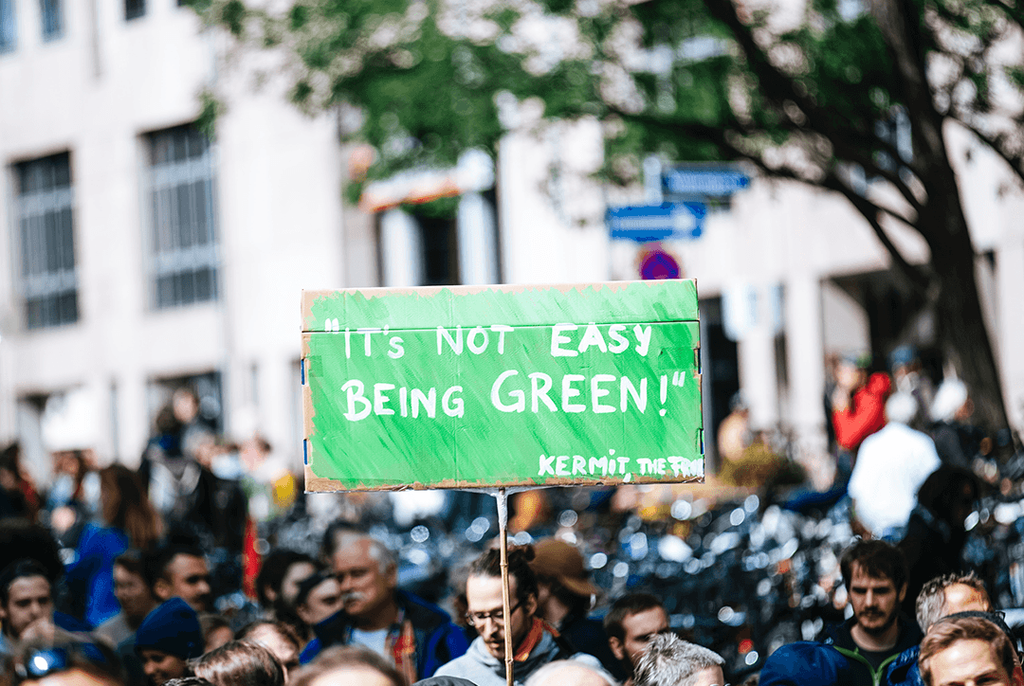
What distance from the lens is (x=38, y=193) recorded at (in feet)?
116

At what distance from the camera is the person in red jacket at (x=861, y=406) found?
34.0 ft

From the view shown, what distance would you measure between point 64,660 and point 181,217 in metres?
29.8

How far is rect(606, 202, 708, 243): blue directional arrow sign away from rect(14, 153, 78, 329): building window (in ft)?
83.6

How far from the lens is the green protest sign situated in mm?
4488

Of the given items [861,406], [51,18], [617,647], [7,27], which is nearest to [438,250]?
[51,18]

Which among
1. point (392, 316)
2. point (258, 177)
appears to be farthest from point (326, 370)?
point (258, 177)

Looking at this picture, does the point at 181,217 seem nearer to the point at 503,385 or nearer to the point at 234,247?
the point at 234,247

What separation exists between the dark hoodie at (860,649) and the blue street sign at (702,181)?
20.1 feet

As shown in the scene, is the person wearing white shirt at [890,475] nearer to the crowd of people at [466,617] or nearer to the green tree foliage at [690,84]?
the crowd of people at [466,617]

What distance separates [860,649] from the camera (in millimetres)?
5148

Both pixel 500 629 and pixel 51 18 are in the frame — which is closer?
pixel 500 629

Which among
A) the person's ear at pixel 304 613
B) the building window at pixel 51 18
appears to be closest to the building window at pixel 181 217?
the building window at pixel 51 18

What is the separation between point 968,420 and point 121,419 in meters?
25.3

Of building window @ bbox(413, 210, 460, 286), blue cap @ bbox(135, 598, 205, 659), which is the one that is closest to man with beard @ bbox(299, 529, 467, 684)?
blue cap @ bbox(135, 598, 205, 659)
